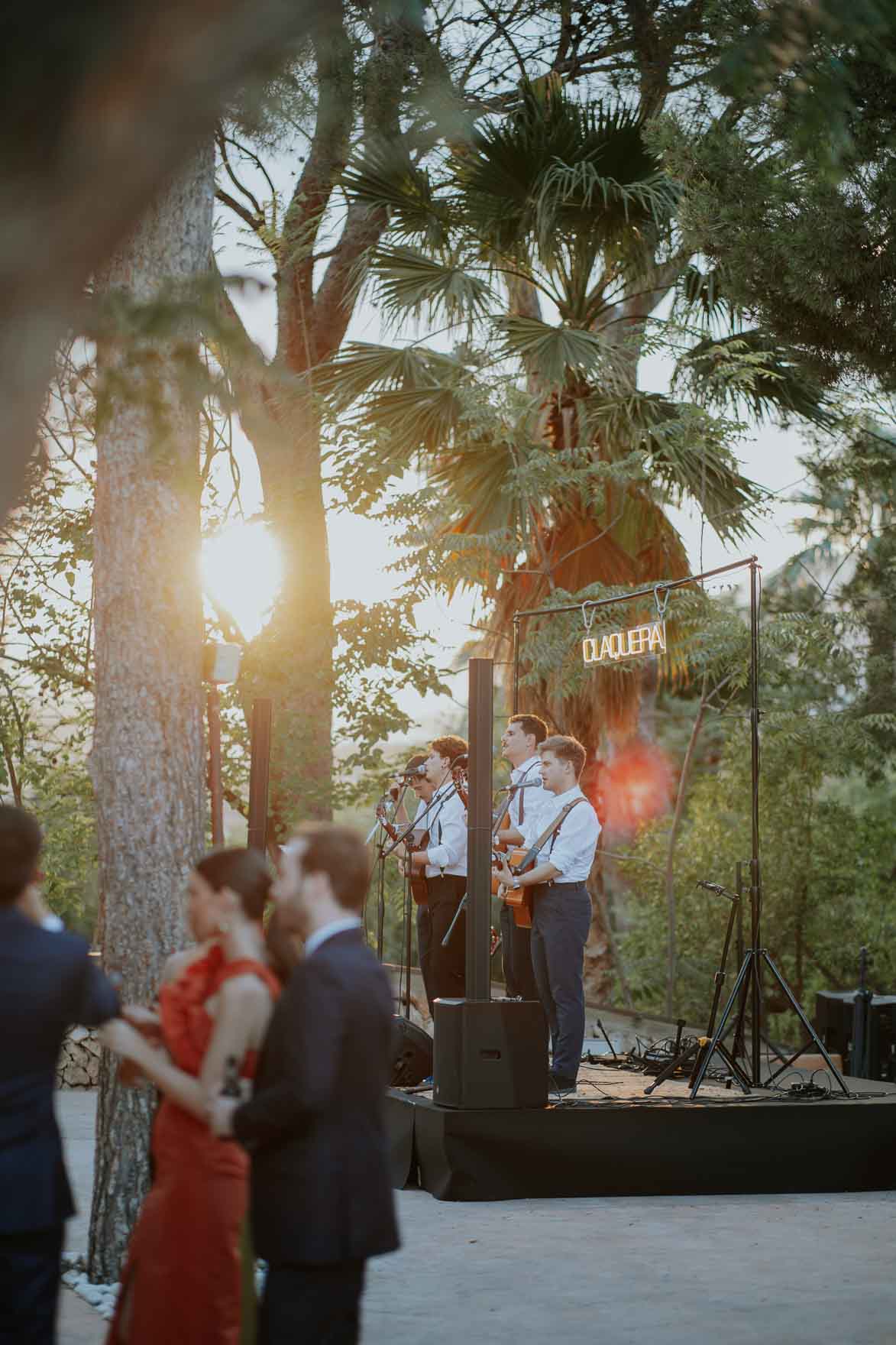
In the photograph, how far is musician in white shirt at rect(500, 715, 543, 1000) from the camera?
8.34 metres

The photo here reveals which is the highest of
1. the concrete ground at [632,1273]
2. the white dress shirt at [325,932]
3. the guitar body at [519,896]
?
the guitar body at [519,896]

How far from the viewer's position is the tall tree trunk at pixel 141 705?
5.52 metres

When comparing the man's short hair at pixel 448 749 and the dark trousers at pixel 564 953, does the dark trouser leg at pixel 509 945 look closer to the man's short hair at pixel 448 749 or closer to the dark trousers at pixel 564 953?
the dark trousers at pixel 564 953

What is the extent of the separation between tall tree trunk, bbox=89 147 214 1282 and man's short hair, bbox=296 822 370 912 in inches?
107

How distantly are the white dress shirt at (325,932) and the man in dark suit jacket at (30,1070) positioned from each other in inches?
18.9

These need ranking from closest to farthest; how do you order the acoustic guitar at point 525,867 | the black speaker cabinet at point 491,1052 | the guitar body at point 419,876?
the black speaker cabinet at point 491,1052 → the acoustic guitar at point 525,867 → the guitar body at point 419,876

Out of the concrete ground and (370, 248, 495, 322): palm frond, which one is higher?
(370, 248, 495, 322): palm frond

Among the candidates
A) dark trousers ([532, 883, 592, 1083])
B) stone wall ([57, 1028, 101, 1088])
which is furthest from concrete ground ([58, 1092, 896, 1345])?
stone wall ([57, 1028, 101, 1088])

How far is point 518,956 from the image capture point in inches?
339

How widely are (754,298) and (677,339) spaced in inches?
201

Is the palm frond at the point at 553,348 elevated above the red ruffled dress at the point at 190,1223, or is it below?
above

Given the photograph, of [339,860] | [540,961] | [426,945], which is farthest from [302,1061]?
[426,945]

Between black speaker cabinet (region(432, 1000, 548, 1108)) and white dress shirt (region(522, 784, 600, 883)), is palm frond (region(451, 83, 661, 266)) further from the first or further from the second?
black speaker cabinet (region(432, 1000, 548, 1108))

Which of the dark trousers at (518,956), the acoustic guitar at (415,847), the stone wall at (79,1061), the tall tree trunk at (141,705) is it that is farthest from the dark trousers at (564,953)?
the stone wall at (79,1061)
